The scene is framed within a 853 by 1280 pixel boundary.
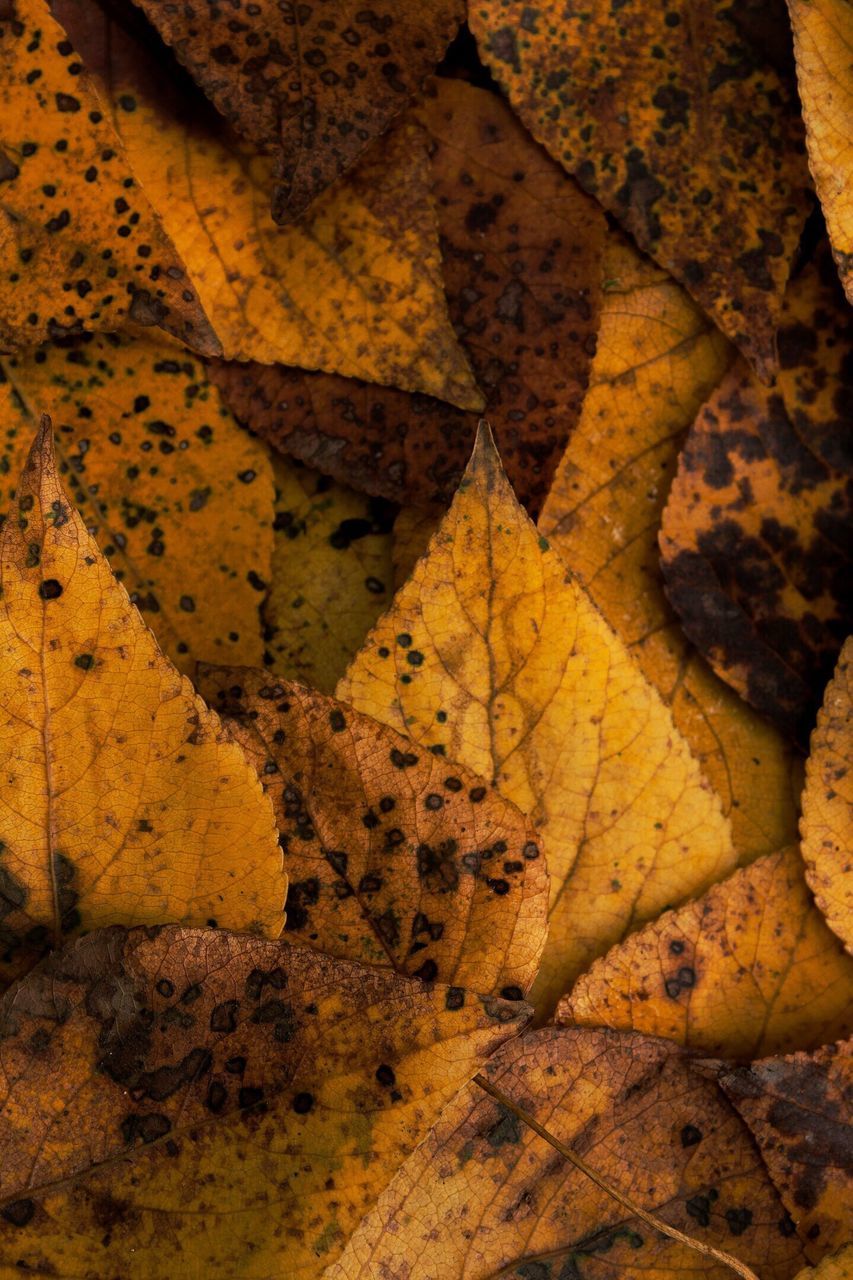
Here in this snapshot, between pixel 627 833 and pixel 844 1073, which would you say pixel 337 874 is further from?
pixel 844 1073

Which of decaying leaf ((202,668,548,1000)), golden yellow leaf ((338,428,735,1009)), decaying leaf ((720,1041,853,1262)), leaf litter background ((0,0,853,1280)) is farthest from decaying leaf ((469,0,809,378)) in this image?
decaying leaf ((720,1041,853,1262))

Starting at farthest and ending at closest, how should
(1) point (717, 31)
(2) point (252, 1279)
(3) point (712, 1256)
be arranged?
(1) point (717, 31), (3) point (712, 1256), (2) point (252, 1279)

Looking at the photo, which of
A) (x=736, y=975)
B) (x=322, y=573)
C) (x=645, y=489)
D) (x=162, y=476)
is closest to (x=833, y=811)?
(x=736, y=975)

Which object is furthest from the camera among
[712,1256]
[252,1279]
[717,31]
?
[717,31]

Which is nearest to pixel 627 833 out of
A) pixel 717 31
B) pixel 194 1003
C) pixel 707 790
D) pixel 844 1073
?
pixel 707 790

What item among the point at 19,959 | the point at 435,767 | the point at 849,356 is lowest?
the point at 19,959

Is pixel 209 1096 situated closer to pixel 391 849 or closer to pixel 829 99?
pixel 391 849

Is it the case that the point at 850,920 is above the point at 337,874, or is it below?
above
